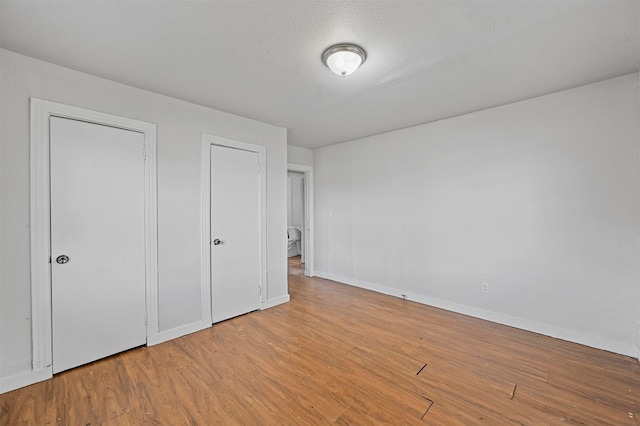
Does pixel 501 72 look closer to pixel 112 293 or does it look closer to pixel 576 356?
pixel 576 356

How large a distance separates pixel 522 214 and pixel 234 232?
3472 mm

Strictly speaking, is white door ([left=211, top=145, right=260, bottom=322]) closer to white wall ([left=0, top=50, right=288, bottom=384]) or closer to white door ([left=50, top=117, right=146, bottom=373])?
white wall ([left=0, top=50, right=288, bottom=384])

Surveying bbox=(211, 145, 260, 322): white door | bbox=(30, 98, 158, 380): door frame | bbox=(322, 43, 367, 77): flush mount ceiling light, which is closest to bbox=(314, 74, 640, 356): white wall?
bbox=(211, 145, 260, 322): white door

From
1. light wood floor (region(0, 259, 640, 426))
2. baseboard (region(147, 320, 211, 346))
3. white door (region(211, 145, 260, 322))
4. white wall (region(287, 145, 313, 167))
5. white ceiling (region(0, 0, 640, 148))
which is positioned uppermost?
white ceiling (region(0, 0, 640, 148))

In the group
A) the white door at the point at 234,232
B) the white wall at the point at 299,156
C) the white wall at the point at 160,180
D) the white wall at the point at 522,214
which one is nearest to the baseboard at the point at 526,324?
the white wall at the point at 522,214

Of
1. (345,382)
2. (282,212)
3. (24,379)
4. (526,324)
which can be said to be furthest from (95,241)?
(526,324)

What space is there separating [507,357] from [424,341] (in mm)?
719

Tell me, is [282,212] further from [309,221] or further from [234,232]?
[309,221]

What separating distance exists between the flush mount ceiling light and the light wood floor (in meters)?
2.49

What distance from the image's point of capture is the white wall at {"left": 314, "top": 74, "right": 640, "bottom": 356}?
8.30ft

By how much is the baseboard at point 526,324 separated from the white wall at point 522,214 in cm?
1

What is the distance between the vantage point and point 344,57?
1985 mm

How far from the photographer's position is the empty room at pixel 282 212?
5.89ft

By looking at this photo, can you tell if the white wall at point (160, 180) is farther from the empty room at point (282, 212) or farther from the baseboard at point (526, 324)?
the baseboard at point (526, 324)
